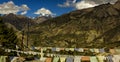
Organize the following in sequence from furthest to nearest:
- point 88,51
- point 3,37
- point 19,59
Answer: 1. point 3,37
2. point 88,51
3. point 19,59

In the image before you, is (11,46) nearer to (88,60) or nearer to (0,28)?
(0,28)

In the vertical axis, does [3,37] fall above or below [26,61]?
above

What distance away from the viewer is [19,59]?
4334cm

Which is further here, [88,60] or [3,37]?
[3,37]

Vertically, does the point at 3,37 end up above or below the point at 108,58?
above

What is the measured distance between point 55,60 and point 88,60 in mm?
5366

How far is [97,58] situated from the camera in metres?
43.8

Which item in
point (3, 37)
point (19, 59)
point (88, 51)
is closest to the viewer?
point (19, 59)

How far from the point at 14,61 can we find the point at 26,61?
213 centimetres

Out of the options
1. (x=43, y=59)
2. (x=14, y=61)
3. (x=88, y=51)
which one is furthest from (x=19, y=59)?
(x=88, y=51)

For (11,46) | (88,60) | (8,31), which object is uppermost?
(8,31)

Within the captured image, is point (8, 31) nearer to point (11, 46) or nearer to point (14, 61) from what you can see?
point (11, 46)

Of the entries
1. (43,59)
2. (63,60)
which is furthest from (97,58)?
(43,59)

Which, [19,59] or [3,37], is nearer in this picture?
[19,59]
